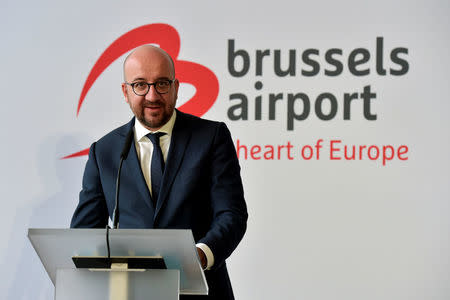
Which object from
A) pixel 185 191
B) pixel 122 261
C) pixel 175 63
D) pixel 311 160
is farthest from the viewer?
pixel 175 63

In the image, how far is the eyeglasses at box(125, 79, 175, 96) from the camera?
2463mm

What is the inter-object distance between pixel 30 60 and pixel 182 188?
260 cm

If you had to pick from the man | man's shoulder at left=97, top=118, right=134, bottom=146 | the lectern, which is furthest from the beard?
the lectern

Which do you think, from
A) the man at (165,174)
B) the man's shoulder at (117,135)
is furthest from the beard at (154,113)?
the man's shoulder at (117,135)

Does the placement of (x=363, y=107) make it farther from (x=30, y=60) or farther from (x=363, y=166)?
(x=30, y=60)

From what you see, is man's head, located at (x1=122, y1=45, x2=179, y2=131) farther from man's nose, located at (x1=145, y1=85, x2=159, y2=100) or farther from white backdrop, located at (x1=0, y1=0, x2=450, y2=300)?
white backdrop, located at (x1=0, y1=0, x2=450, y2=300)

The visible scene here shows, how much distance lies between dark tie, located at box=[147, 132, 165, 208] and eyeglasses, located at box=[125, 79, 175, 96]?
0.60 ft

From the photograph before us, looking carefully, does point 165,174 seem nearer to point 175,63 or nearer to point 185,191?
point 185,191

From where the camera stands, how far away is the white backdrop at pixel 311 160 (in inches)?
163

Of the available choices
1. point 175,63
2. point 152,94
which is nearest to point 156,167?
point 152,94

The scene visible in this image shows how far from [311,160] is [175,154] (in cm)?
185

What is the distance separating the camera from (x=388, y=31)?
424cm

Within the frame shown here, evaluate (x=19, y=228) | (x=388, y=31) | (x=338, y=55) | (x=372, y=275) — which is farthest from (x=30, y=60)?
(x=372, y=275)

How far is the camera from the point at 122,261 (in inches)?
75.8
